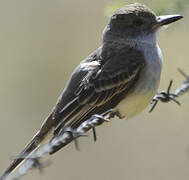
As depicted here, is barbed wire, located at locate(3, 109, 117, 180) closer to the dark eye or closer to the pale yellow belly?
the pale yellow belly

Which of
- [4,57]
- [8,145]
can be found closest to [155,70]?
[8,145]

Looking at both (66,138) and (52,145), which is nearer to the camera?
(52,145)

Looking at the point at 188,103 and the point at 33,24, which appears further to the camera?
the point at 33,24

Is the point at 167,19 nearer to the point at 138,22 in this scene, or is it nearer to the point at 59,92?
the point at 138,22

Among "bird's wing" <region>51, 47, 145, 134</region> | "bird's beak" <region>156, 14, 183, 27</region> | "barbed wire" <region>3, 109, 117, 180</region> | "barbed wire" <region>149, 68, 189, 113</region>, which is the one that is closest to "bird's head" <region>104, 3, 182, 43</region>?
"bird's beak" <region>156, 14, 183, 27</region>

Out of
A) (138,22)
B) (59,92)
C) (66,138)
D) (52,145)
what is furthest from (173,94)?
Result: (59,92)

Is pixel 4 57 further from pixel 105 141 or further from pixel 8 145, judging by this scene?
pixel 105 141

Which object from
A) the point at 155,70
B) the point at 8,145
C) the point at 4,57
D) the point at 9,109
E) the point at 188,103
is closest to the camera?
the point at 155,70

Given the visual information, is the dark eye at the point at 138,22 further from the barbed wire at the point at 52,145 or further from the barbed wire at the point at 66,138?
the barbed wire at the point at 52,145
